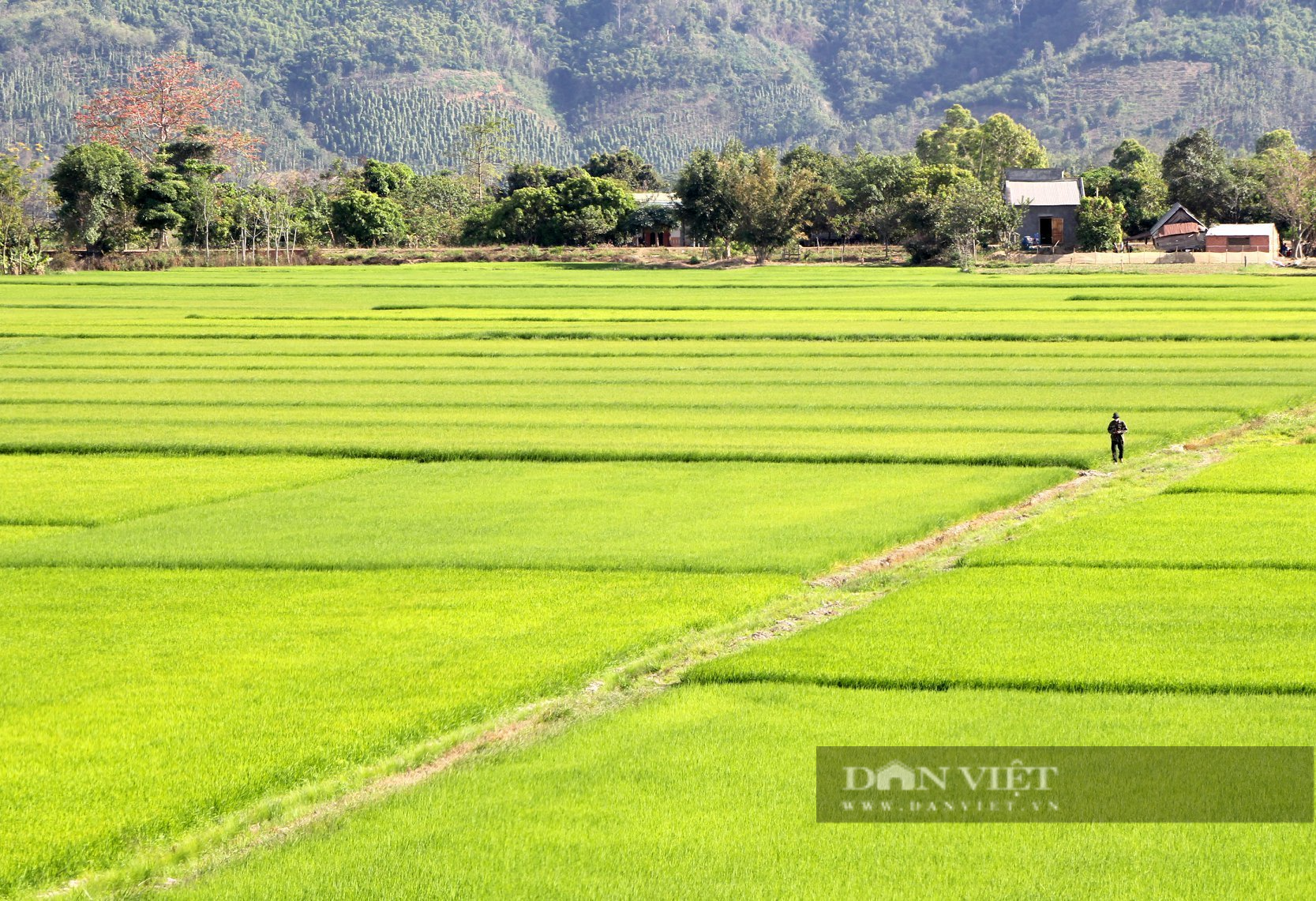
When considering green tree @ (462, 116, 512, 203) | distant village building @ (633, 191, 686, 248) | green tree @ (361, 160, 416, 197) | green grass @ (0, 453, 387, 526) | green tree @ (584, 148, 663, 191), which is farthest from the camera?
green tree @ (462, 116, 512, 203)

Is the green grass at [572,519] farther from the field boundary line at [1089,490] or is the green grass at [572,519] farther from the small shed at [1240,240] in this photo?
the small shed at [1240,240]

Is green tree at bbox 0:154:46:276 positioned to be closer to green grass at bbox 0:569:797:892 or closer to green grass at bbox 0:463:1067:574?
green grass at bbox 0:463:1067:574

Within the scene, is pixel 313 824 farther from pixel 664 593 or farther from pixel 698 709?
pixel 664 593

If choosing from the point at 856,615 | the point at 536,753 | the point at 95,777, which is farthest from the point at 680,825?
the point at 856,615

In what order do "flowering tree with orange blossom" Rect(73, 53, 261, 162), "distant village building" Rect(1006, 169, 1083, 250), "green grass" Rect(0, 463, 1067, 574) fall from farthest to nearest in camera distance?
1. "flowering tree with orange blossom" Rect(73, 53, 261, 162)
2. "distant village building" Rect(1006, 169, 1083, 250)
3. "green grass" Rect(0, 463, 1067, 574)

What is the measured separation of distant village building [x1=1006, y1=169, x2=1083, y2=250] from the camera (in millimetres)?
97062

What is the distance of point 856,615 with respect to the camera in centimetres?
1467

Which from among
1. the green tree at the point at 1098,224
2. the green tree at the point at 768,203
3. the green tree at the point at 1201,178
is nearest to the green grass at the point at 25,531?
the green tree at the point at 768,203

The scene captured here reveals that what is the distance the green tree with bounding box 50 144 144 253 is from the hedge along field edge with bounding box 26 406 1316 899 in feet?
256

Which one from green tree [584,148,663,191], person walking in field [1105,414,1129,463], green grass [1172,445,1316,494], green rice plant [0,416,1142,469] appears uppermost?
green tree [584,148,663,191]

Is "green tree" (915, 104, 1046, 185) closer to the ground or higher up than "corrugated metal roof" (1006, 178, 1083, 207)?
higher up

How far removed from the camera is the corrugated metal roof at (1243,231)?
8838 cm

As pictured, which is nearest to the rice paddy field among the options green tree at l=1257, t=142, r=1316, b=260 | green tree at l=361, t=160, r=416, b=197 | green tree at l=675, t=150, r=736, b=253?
green tree at l=675, t=150, r=736, b=253

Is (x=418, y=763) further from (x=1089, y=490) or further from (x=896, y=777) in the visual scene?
(x=1089, y=490)
